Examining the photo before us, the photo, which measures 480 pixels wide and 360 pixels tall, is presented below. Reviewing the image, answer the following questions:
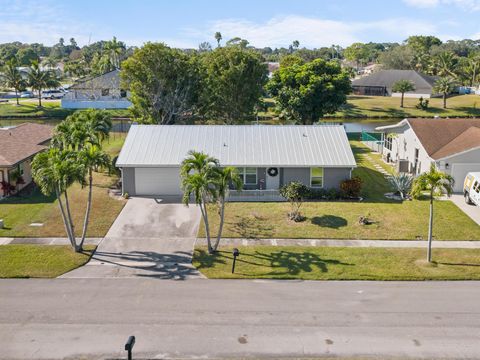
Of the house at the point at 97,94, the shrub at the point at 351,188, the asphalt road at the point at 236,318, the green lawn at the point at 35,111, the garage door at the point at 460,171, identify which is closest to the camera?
the asphalt road at the point at 236,318

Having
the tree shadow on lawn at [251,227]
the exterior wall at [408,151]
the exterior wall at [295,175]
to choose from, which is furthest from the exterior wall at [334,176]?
the exterior wall at [408,151]

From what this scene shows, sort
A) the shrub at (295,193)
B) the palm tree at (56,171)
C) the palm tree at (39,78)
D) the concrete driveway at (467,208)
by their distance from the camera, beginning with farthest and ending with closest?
1. the palm tree at (39,78)
2. the shrub at (295,193)
3. the concrete driveway at (467,208)
4. the palm tree at (56,171)

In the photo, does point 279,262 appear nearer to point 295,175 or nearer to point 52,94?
point 295,175

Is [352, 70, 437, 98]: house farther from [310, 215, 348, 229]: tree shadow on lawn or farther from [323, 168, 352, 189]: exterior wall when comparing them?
[310, 215, 348, 229]: tree shadow on lawn

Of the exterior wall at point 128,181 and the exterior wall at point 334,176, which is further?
the exterior wall at point 334,176

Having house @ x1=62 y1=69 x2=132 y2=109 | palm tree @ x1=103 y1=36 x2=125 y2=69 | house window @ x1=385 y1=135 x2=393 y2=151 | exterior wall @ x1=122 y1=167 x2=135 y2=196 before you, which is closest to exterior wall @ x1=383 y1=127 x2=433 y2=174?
house window @ x1=385 y1=135 x2=393 y2=151

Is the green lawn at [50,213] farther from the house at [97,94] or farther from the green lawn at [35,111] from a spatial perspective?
the house at [97,94]

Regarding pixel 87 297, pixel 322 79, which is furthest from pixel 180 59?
pixel 87 297

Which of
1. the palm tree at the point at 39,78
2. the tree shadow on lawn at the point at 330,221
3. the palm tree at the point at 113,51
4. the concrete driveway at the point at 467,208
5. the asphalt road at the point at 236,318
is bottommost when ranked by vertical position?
the asphalt road at the point at 236,318
